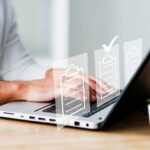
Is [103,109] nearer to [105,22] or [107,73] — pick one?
[107,73]

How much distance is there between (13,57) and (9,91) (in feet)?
2.11

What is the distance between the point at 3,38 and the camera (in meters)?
1.96

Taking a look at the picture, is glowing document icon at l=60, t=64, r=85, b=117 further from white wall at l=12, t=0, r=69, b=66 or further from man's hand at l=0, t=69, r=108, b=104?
white wall at l=12, t=0, r=69, b=66

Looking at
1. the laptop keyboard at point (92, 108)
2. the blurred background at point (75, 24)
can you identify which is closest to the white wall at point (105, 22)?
the blurred background at point (75, 24)

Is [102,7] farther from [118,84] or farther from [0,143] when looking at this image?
[0,143]

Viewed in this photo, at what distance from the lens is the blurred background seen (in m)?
3.06

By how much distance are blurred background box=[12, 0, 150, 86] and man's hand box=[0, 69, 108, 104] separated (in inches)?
70.9

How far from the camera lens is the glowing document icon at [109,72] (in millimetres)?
1084

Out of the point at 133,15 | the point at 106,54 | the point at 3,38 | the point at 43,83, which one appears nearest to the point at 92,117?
the point at 106,54

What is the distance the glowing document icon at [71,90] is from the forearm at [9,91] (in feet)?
0.97

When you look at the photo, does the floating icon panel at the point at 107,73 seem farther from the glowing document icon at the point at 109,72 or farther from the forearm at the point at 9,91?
the forearm at the point at 9,91

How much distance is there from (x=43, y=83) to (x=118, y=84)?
0.86ft

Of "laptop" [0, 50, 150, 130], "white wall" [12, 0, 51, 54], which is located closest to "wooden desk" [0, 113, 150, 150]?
"laptop" [0, 50, 150, 130]

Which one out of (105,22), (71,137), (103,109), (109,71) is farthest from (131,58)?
(105,22)
